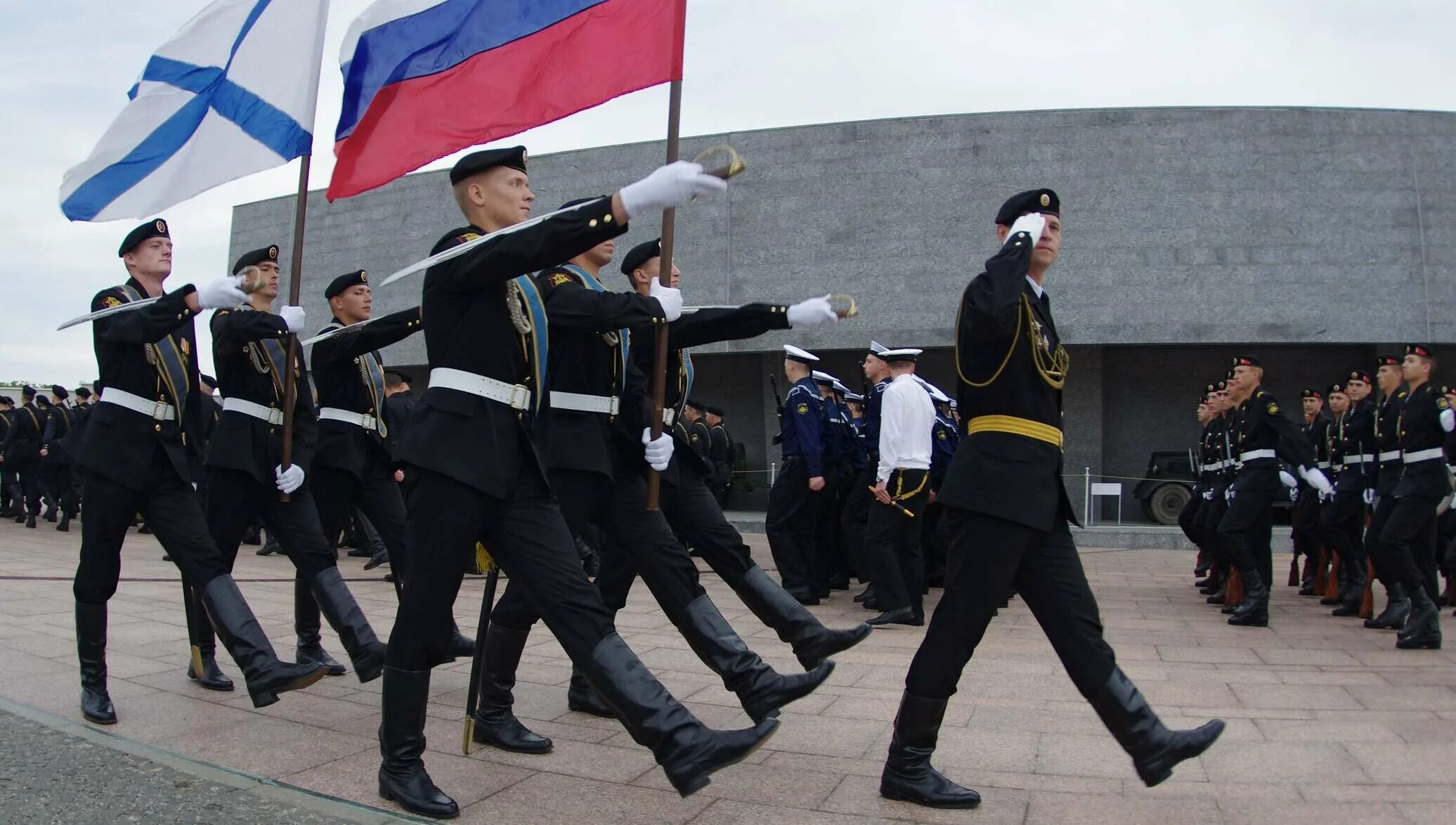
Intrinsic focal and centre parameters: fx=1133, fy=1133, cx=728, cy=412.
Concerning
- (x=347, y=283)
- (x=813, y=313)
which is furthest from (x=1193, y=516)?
(x=347, y=283)

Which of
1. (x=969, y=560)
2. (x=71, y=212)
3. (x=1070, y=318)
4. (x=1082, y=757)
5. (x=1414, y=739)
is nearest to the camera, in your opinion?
(x=969, y=560)

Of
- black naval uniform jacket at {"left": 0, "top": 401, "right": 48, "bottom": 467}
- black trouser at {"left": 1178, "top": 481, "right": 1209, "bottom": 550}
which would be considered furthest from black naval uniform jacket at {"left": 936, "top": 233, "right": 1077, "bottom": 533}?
black naval uniform jacket at {"left": 0, "top": 401, "right": 48, "bottom": 467}

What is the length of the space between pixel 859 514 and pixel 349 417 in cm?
496

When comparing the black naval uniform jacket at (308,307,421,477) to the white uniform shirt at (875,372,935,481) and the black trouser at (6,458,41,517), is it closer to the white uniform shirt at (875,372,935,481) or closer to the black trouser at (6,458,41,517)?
the white uniform shirt at (875,372,935,481)

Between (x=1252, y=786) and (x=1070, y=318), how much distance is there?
16.0 meters

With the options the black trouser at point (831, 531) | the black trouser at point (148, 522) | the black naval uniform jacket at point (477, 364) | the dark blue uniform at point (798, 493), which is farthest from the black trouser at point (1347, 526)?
the black trouser at point (148, 522)

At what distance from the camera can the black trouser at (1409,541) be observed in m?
7.44

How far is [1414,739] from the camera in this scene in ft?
15.3

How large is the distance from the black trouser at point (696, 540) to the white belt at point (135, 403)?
2.05m

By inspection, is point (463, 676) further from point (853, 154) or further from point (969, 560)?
point (853, 154)

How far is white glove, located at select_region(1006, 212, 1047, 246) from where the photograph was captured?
12.6ft

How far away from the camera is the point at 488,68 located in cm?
478

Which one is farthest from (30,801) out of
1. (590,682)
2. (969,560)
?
(969,560)

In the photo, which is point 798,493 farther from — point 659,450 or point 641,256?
point 659,450
